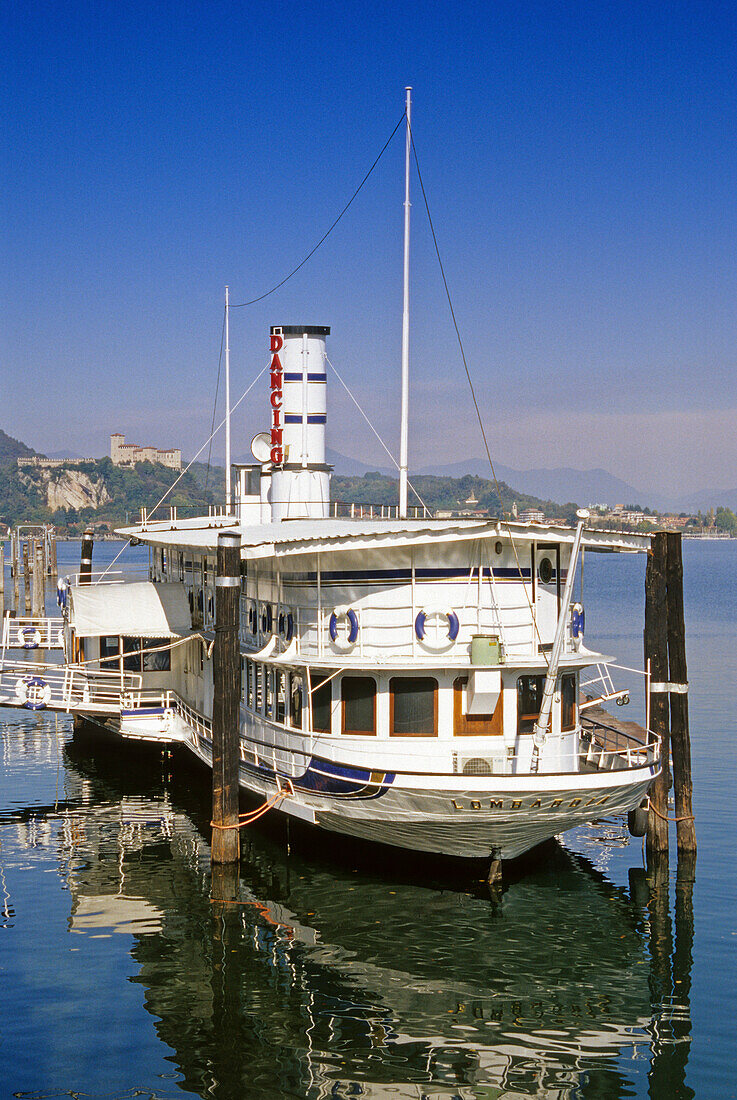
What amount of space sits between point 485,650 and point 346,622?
9.62 ft

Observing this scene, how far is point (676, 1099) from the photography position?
14.8m

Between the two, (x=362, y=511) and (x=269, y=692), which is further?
(x=362, y=511)

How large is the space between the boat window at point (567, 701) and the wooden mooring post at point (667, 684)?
1.88 m

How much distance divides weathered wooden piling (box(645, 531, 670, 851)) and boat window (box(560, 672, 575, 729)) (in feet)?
6.17

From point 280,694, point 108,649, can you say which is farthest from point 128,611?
point 280,694

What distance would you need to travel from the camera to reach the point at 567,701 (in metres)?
23.5

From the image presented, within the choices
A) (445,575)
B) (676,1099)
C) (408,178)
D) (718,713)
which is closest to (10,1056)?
(676,1099)

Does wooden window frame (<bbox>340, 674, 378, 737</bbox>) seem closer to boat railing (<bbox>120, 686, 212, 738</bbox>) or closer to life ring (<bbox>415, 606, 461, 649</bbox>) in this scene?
Result: life ring (<bbox>415, 606, 461, 649</bbox>)

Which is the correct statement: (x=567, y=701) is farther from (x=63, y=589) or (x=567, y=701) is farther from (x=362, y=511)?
(x=63, y=589)

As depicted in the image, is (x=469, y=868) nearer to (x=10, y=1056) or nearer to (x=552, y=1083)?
(x=552, y=1083)

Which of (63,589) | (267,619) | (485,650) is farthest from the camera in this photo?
(63,589)

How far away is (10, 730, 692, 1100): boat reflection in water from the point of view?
50.2ft

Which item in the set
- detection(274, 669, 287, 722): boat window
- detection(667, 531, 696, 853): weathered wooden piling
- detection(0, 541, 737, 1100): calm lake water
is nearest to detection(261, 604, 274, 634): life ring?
detection(274, 669, 287, 722): boat window

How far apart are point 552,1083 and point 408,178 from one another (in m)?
18.6
